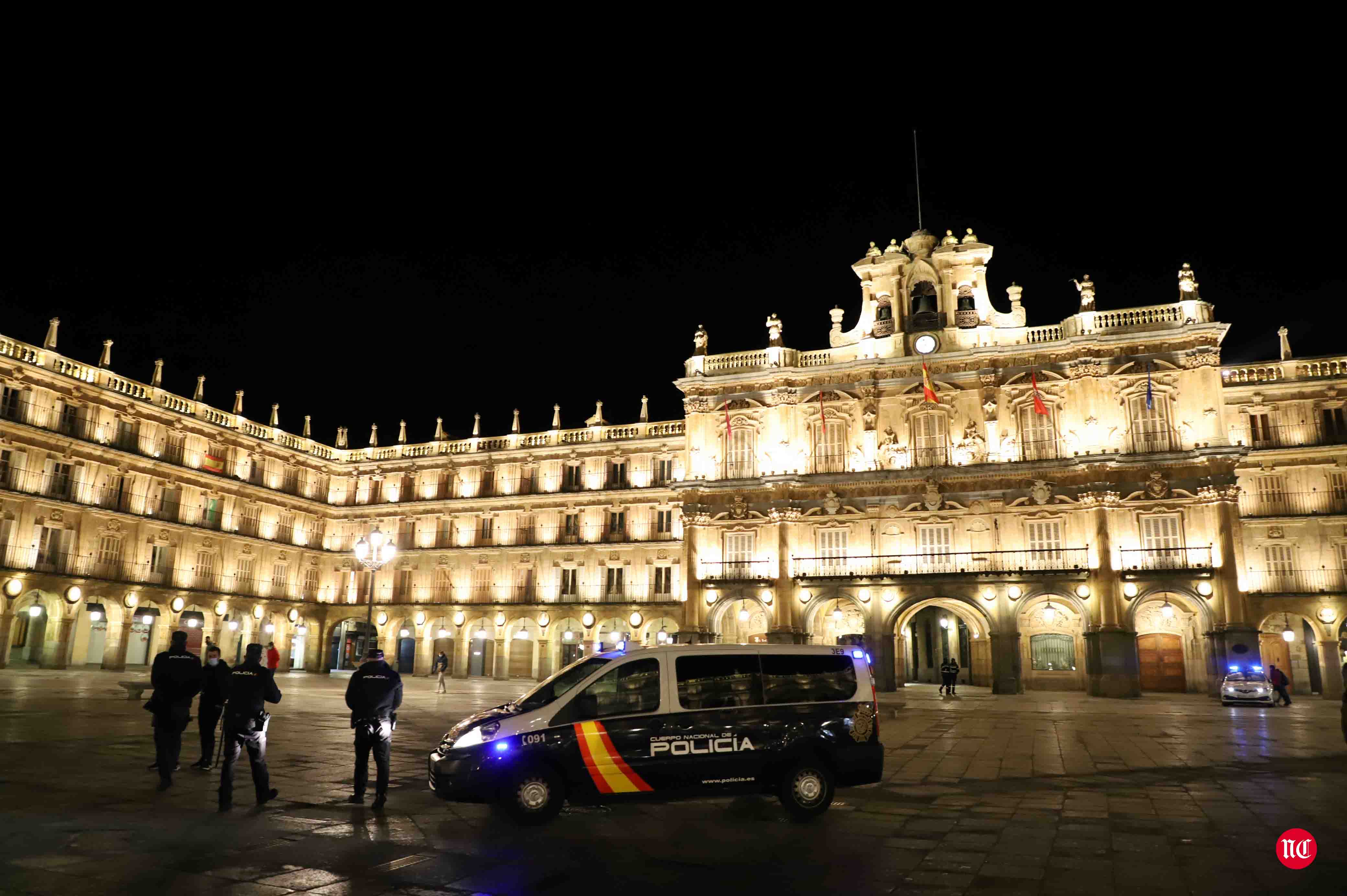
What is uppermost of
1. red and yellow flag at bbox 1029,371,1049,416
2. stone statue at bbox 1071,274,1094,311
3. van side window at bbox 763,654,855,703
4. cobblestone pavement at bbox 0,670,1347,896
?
stone statue at bbox 1071,274,1094,311

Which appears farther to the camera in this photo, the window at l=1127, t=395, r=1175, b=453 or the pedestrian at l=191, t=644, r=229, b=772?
the window at l=1127, t=395, r=1175, b=453

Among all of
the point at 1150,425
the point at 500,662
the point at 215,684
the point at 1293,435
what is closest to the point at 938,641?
the point at 1150,425

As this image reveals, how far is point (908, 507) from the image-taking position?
38.0 m

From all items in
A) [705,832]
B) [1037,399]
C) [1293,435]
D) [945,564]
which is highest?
[1037,399]

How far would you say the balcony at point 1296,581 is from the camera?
36.5 m

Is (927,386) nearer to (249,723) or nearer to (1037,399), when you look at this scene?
(1037,399)

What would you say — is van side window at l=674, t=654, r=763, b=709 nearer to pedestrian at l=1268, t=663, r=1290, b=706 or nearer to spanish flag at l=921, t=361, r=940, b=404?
pedestrian at l=1268, t=663, r=1290, b=706

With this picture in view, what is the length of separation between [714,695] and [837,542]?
29539mm

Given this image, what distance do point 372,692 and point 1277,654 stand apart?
128ft

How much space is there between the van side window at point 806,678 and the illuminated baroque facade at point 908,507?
80.3ft

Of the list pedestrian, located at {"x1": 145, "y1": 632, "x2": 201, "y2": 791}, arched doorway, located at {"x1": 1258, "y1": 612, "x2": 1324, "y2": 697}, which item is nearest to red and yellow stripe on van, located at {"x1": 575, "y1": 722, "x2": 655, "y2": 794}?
pedestrian, located at {"x1": 145, "y1": 632, "x2": 201, "y2": 791}

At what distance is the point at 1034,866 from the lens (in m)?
7.80

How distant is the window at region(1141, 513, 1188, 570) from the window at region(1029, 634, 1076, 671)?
197 inches

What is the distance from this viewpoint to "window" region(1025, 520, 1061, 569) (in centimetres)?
3612
